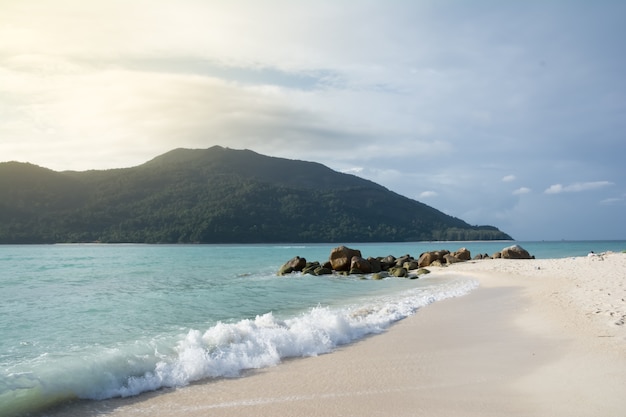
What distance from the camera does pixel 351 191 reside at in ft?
529

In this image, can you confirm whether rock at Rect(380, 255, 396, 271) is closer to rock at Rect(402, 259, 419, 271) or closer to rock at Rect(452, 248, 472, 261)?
rock at Rect(402, 259, 419, 271)

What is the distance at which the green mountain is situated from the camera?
380ft

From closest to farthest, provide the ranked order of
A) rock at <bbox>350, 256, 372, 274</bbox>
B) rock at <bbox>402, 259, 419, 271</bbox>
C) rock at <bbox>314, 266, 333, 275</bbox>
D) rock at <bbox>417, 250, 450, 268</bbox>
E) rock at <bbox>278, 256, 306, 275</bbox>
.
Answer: rock at <bbox>314, 266, 333, 275</bbox> < rock at <bbox>350, 256, 372, 274</bbox> < rock at <bbox>278, 256, 306, 275</bbox> < rock at <bbox>402, 259, 419, 271</bbox> < rock at <bbox>417, 250, 450, 268</bbox>

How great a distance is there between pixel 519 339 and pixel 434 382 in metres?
3.90

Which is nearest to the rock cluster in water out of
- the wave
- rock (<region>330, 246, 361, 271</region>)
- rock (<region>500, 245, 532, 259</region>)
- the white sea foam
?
rock (<region>330, 246, 361, 271</region>)

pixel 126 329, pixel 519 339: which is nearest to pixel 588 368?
pixel 519 339

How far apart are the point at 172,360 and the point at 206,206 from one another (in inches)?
5103

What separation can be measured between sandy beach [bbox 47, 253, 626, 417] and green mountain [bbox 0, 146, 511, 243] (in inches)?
4631

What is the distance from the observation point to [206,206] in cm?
13500

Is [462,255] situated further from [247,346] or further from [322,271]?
[247,346]

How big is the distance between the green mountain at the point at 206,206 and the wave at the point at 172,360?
116 m

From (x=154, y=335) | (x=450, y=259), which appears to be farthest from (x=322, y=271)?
(x=154, y=335)

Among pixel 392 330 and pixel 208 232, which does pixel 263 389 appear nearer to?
pixel 392 330

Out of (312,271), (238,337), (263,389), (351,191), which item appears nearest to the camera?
(263,389)
